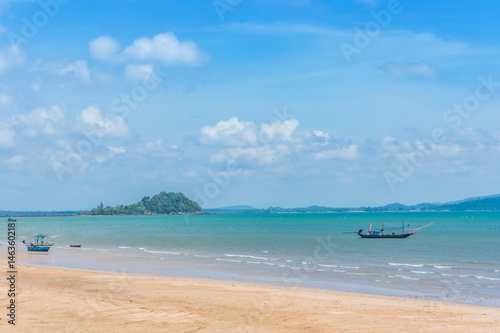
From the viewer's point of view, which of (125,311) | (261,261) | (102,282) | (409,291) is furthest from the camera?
(261,261)

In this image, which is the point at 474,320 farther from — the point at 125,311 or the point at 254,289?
the point at 125,311

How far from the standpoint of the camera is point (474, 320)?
22.5 meters

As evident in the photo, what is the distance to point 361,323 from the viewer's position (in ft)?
71.6

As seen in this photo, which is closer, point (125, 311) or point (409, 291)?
point (125, 311)

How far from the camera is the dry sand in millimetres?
20969

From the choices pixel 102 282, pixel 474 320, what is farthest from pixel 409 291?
pixel 102 282

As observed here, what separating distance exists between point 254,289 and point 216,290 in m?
2.26

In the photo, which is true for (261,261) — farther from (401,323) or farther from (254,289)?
(401,323)

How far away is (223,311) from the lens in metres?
24.3

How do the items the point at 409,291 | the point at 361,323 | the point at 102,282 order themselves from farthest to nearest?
the point at 102,282, the point at 409,291, the point at 361,323

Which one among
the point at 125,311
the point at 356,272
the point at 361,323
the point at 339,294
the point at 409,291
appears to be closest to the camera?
the point at 361,323

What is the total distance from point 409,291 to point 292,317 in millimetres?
11516

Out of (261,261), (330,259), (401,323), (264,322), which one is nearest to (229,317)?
(264,322)

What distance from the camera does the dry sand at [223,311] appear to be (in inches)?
826
